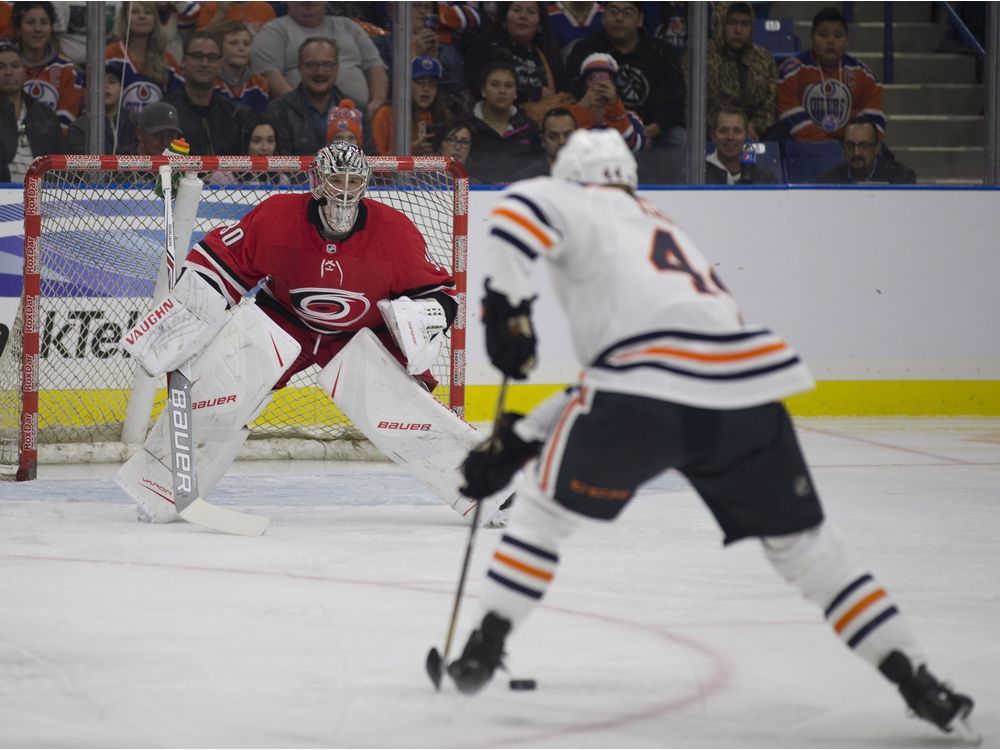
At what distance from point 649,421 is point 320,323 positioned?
2.14 meters

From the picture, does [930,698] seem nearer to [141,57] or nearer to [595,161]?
[595,161]

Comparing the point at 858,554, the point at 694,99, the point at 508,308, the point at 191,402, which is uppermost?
the point at 694,99

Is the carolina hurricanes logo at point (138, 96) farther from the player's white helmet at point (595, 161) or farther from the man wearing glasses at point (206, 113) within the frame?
the player's white helmet at point (595, 161)

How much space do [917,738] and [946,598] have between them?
1.14 m

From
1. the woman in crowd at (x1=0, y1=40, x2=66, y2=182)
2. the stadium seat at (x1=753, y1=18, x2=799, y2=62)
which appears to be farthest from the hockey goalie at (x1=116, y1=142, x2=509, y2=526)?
the stadium seat at (x1=753, y1=18, x2=799, y2=62)

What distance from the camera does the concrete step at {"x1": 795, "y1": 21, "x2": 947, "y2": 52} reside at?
7.78 metres

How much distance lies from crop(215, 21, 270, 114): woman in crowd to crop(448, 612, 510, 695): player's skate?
4.24m

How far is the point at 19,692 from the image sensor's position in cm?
269

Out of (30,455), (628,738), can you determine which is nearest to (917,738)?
(628,738)

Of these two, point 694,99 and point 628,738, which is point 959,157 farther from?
point 628,738

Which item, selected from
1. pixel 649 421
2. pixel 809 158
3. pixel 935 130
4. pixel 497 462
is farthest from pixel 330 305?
pixel 935 130

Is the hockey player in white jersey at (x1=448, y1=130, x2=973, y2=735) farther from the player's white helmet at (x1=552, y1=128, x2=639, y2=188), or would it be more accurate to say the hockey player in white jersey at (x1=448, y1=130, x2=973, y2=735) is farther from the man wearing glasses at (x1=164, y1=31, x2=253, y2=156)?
the man wearing glasses at (x1=164, y1=31, x2=253, y2=156)

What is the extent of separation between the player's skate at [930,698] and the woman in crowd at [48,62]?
4642 millimetres

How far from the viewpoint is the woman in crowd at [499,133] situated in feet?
22.3
